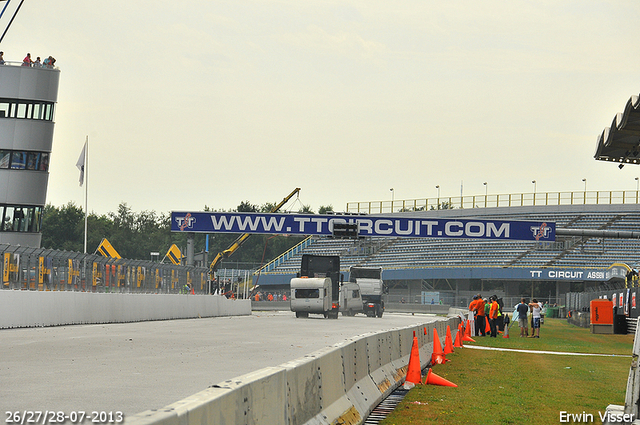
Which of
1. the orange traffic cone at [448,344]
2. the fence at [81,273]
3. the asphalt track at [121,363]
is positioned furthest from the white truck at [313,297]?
the orange traffic cone at [448,344]

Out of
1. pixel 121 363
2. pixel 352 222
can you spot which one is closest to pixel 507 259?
pixel 352 222

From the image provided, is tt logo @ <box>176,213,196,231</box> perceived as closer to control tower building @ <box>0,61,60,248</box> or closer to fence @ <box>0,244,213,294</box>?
control tower building @ <box>0,61,60,248</box>

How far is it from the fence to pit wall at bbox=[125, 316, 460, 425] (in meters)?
13.7

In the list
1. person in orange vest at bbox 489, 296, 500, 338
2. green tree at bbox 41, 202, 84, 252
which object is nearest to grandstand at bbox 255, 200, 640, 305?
person in orange vest at bbox 489, 296, 500, 338

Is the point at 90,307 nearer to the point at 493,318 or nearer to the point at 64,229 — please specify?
the point at 493,318

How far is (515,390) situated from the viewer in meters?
13.6

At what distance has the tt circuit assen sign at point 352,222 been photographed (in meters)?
54.8

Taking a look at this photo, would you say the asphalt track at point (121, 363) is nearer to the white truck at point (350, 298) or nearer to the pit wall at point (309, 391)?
the pit wall at point (309, 391)

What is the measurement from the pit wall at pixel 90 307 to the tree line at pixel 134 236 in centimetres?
7002

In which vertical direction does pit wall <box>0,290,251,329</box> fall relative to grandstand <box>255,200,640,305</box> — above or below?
below

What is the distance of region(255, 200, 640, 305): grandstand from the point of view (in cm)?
7275

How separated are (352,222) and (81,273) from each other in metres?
28.7

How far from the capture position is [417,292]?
7825 centimetres

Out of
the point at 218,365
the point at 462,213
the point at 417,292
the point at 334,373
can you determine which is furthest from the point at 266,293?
the point at 334,373
